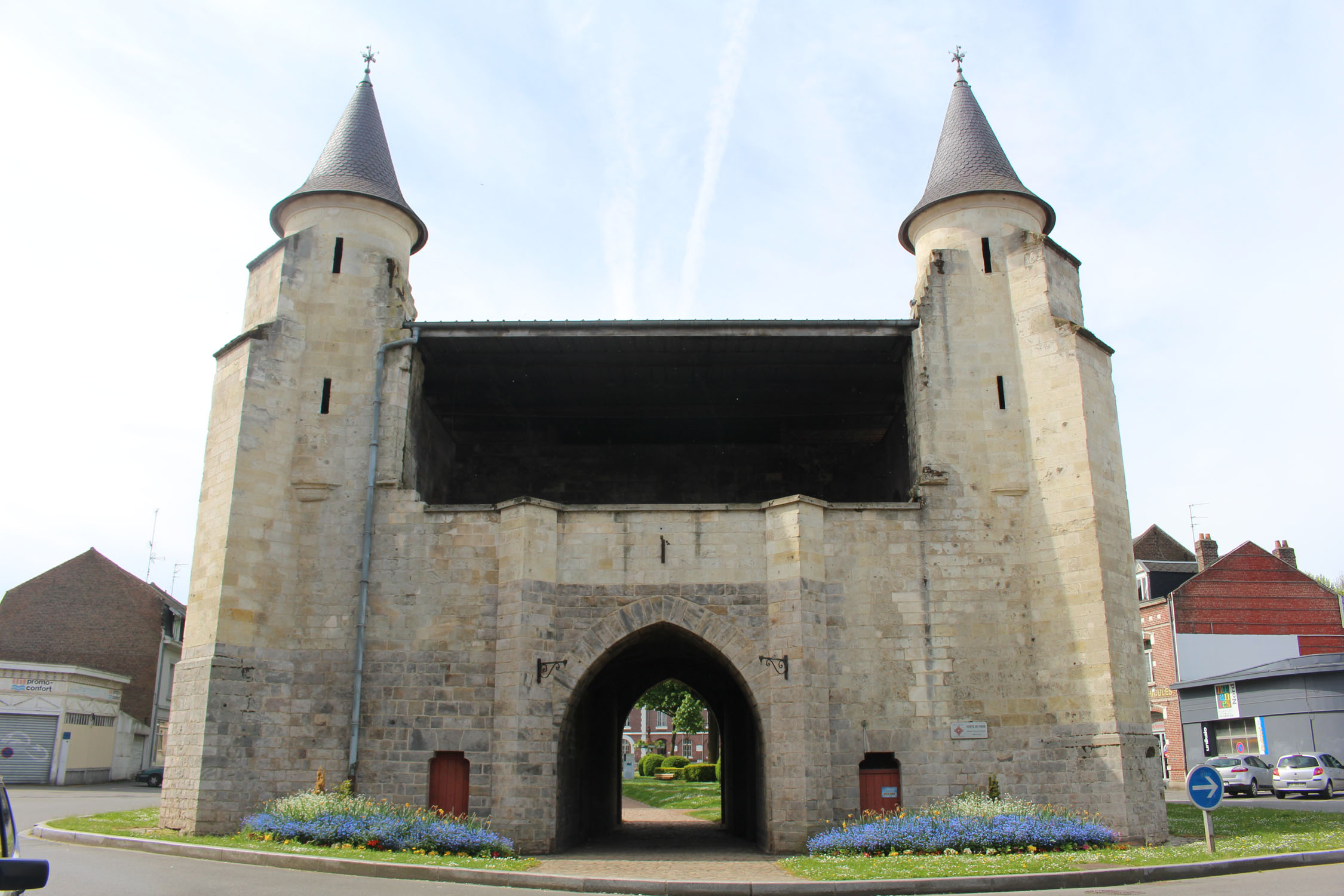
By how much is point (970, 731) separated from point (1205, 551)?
2800 cm

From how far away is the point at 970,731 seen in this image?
16.4 m

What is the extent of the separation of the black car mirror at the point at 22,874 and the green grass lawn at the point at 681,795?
2334 centimetres

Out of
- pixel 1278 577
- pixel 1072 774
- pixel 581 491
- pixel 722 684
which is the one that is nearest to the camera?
pixel 1072 774

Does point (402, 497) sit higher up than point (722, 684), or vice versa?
point (402, 497)

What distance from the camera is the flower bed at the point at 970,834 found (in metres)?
14.1

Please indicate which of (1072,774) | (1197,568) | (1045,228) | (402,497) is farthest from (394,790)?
(1197,568)

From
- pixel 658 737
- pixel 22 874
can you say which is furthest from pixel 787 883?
pixel 658 737

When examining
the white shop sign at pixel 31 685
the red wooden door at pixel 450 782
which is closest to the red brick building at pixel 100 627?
the white shop sign at pixel 31 685

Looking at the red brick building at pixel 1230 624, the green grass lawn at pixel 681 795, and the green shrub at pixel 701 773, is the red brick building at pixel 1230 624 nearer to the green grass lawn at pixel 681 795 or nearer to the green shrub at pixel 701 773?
the green grass lawn at pixel 681 795

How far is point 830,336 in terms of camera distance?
18.8 m

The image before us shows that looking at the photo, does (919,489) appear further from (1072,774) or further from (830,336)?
(1072,774)

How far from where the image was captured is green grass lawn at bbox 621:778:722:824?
2826 centimetres

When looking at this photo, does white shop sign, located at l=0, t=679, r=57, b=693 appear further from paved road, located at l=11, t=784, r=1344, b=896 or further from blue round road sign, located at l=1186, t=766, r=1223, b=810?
blue round road sign, located at l=1186, t=766, r=1223, b=810

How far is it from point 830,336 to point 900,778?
841cm
